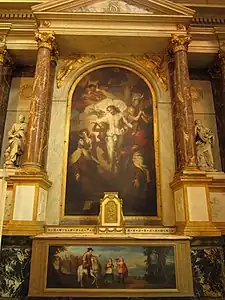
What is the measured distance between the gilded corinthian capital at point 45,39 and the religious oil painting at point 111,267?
15.3ft

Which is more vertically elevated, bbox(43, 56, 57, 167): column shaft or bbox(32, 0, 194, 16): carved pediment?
bbox(32, 0, 194, 16): carved pediment

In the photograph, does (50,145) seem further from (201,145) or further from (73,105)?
(201,145)

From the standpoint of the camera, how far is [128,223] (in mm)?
7191

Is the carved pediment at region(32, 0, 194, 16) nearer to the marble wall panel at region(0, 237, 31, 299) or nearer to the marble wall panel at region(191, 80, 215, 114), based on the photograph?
the marble wall panel at region(191, 80, 215, 114)

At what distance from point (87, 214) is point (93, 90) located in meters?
3.18

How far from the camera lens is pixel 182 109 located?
293 inches

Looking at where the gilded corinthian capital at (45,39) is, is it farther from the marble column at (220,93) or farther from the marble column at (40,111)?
the marble column at (220,93)

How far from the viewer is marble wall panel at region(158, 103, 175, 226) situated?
7289 millimetres

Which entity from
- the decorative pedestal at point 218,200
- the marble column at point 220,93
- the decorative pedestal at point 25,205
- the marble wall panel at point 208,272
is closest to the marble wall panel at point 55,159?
the decorative pedestal at point 25,205

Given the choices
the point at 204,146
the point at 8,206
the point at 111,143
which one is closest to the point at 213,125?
the point at 204,146

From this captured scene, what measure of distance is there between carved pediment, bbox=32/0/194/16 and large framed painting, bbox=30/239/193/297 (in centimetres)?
538

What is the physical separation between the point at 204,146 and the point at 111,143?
2211 millimetres

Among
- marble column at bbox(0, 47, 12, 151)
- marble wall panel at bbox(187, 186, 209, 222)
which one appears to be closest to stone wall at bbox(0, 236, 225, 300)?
marble wall panel at bbox(187, 186, 209, 222)

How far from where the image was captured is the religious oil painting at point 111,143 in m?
7.41
